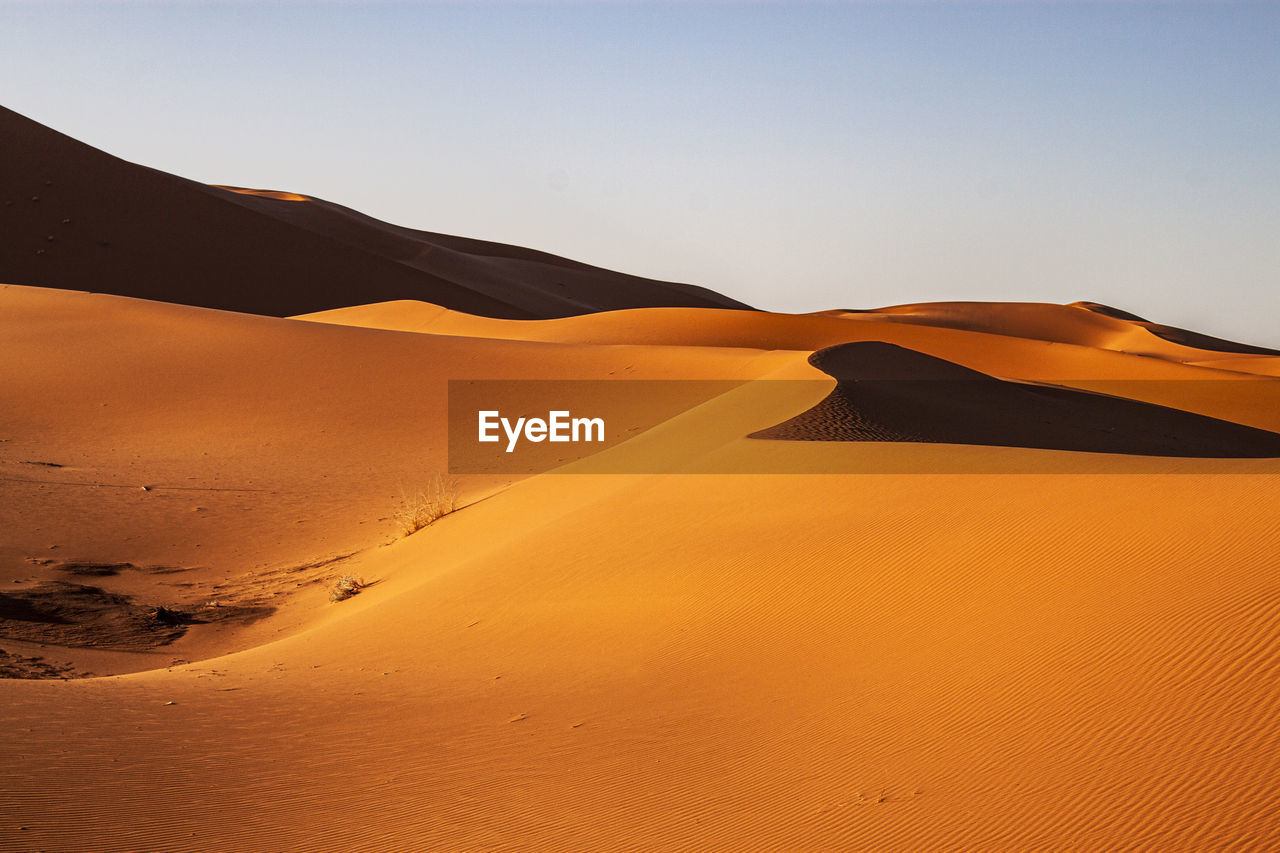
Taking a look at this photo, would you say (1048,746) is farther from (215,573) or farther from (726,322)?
(726,322)

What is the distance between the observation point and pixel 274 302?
5128 cm

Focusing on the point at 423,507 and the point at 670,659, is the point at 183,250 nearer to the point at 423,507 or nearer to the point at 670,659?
the point at 423,507

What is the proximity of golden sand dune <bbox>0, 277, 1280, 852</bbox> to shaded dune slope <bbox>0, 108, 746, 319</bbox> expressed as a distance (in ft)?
121

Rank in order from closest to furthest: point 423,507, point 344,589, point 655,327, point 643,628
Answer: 1. point 643,628
2. point 344,589
3. point 423,507
4. point 655,327

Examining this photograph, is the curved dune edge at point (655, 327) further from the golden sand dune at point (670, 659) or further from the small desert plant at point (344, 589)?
the small desert plant at point (344, 589)

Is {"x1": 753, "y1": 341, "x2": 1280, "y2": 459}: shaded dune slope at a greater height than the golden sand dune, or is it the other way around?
{"x1": 753, "y1": 341, "x2": 1280, "y2": 459}: shaded dune slope

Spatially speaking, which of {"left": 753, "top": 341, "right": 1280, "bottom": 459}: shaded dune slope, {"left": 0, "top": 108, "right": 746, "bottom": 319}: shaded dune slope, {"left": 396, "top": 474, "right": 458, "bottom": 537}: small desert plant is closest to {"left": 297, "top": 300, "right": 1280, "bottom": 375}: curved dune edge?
{"left": 0, "top": 108, "right": 746, "bottom": 319}: shaded dune slope

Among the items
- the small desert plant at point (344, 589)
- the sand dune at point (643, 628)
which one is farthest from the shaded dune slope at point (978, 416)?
the small desert plant at point (344, 589)

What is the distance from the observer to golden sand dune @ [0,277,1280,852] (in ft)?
13.9

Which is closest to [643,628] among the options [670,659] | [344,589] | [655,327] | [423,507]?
[670,659]

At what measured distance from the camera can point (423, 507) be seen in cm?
1352

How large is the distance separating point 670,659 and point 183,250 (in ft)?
170

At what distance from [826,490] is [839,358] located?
418 inches

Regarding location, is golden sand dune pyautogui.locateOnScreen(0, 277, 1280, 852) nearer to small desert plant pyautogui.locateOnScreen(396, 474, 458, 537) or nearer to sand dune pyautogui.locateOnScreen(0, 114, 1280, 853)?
sand dune pyautogui.locateOnScreen(0, 114, 1280, 853)
